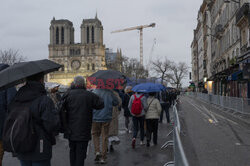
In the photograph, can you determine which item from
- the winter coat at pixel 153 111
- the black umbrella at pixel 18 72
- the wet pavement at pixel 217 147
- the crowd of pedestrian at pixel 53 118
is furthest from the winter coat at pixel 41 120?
the winter coat at pixel 153 111

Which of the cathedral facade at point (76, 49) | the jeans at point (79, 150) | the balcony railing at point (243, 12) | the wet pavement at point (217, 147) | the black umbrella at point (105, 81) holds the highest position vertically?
the cathedral facade at point (76, 49)

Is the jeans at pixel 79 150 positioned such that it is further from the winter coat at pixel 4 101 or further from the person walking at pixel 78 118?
the winter coat at pixel 4 101

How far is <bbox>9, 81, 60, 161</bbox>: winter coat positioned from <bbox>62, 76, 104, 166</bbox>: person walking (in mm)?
1254

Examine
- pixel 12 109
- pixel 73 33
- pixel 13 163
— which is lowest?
pixel 13 163

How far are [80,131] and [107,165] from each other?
6.16ft

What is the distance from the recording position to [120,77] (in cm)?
762

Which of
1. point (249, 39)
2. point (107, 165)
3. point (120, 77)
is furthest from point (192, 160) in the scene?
point (249, 39)

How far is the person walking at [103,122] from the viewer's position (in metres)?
6.98

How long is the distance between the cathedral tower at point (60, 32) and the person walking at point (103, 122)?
104 m

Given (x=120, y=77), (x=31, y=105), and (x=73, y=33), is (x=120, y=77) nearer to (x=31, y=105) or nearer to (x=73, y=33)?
(x=31, y=105)

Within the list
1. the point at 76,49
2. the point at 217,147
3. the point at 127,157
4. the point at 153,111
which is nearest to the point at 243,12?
the point at 217,147

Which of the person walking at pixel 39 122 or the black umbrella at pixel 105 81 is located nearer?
the person walking at pixel 39 122

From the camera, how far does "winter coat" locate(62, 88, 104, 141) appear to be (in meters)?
5.16

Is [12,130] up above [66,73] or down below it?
below
